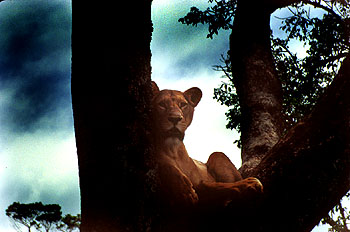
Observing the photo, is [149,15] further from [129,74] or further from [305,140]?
[305,140]

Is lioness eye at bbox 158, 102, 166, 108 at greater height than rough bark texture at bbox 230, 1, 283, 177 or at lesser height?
lesser

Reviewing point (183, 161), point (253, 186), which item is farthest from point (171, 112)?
point (253, 186)

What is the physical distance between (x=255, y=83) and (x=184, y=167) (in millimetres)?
1993

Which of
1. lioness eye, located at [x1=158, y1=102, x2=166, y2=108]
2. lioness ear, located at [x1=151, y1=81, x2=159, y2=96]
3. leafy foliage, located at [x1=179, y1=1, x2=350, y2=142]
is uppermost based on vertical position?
leafy foliage, located at [x1=179, y1=1, x2=350, y2=142]

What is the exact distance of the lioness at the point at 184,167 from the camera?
2887 mm

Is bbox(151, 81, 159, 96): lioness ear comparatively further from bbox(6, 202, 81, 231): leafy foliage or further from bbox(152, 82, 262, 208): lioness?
bbox(6, 202, 81, 231): leafy foliage

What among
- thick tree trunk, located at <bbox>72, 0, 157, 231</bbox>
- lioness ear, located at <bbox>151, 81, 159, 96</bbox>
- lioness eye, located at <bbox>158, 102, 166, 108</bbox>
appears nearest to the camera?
thick tree trunk, located at <bbox>72, 0, 157, 231</bbox>

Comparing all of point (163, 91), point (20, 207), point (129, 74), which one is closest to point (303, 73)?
point (163, 91)

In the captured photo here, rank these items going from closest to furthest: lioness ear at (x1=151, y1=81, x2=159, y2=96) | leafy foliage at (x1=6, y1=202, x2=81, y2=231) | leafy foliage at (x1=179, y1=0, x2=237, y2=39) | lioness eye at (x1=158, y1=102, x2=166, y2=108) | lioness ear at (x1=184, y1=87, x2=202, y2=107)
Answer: lioness eye at (x1=158, y1=102, x2=166, y2=108)
lioness ear at (x1=151, y1=81, x2=159, y2=96)
lioness ear at (x1=184, y1=87, x2=202, y2=107)
leafy foliage at (x1=179, y1=0, x2=237, y2=39)
leafy foliage at (x1=6, y1=202, x2=81, y2=231)

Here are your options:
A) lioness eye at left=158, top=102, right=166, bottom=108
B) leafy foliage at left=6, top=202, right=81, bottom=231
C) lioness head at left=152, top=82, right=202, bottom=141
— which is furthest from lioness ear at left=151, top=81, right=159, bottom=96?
leafy foliage at left=6, top=202, right=81, bottom=231

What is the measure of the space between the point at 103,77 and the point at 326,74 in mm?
7870

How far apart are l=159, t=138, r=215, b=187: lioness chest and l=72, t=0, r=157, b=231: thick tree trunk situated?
2.70 ft

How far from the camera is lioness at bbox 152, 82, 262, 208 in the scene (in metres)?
2.89

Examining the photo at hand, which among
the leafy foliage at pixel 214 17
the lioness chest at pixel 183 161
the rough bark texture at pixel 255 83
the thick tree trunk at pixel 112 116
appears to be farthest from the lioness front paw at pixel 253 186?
the leafy foliage at pixel 214 17
